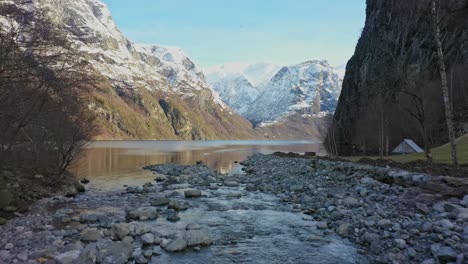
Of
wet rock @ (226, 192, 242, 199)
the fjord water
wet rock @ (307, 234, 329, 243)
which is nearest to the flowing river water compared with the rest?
wet rock @ (307, 234, 329, 243)

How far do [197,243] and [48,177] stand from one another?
22.5 m

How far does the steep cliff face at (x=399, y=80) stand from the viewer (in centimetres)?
5909

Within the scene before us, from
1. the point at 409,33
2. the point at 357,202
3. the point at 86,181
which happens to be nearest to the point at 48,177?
the point at 86,181

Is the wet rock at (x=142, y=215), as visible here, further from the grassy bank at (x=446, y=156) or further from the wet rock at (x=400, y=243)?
the grassy bank at (x=446, y=156)

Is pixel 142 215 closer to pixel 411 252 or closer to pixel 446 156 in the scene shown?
pixel 411 252

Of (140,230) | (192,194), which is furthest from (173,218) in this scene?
(192,194)

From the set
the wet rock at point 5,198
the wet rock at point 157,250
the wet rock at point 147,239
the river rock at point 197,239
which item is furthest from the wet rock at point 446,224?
the wet rock at point 5,198

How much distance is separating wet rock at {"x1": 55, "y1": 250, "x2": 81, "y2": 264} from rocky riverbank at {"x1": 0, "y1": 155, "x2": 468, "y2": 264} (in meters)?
0.03

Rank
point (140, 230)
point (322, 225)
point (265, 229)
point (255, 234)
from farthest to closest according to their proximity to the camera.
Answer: point (265, 229), point (322, 225), point (255, 234), point (140, 230)

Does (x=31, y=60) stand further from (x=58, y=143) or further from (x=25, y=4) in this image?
(x=58, y=143)

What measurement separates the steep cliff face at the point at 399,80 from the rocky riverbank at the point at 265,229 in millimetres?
13129

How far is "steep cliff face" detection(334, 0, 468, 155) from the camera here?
194 feet

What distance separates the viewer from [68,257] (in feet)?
39.0

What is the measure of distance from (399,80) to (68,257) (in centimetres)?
8398
